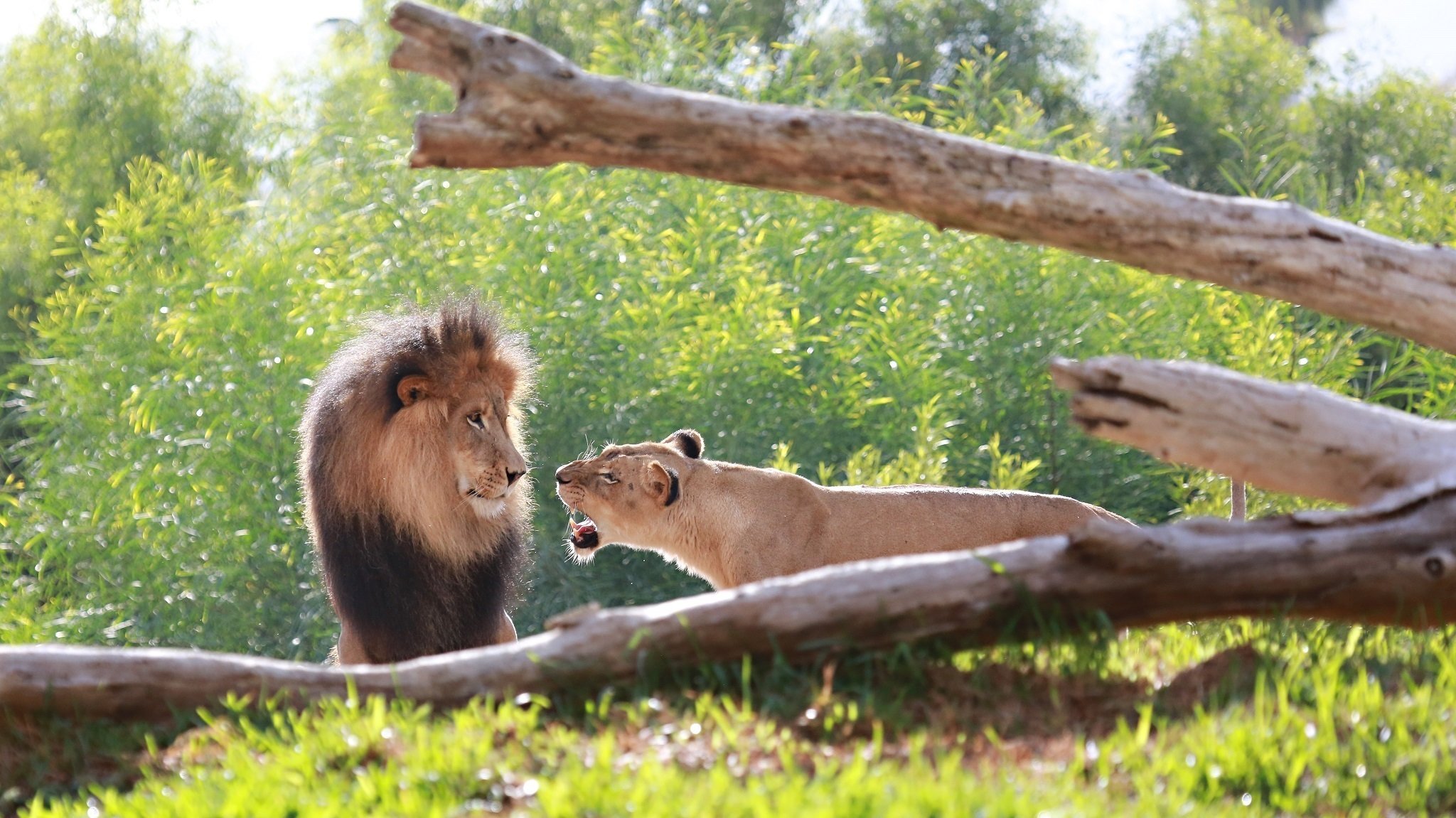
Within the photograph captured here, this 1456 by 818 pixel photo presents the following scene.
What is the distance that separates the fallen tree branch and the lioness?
1981mm

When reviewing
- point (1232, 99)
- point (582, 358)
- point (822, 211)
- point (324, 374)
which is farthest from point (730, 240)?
point (1232, 99)

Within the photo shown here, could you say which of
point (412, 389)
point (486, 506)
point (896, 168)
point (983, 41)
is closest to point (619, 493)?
point (486, 506)

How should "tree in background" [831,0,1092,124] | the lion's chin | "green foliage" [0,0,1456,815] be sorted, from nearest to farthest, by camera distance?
the lion's chin → "green foliage" [0,0,1456,815] → "tree in background" [831,0,1092,124]

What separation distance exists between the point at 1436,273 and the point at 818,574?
2.16 meters

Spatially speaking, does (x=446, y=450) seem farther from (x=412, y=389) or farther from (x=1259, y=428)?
(x=1259, y=428)

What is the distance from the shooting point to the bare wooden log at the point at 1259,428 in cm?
359

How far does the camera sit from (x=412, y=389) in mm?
5043

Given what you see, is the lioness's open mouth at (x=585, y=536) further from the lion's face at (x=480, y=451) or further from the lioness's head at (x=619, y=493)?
the lion's face at (x=480, y=451)

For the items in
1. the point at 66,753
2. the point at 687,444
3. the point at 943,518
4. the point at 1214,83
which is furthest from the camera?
the point at 1214,83

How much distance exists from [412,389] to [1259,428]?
2806 millimetres

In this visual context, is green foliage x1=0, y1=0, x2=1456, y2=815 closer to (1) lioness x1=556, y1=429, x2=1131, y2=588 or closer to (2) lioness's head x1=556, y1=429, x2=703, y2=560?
(2) lioness's head x1=556, y1=429, x2=703, y2=560

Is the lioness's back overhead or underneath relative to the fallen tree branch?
underneath

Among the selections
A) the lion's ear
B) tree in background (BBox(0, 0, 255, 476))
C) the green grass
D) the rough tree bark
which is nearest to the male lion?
the lion's ear

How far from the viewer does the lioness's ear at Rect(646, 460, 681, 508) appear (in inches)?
231
